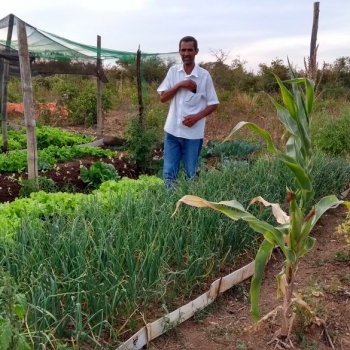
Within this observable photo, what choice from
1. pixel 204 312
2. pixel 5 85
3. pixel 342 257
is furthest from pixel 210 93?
pixel 5 85

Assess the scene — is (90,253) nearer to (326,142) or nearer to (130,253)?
(130,253)

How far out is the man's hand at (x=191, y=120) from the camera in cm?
464

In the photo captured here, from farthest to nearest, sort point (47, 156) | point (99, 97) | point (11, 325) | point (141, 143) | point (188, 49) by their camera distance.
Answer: point (99, 97)
point (47, 156)
point (141, 143)
point (188, 49)
point (11, 325)

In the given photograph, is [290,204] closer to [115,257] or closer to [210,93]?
[115,257]

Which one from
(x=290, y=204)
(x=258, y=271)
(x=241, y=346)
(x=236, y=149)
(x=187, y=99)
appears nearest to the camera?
(x=258, y=271)

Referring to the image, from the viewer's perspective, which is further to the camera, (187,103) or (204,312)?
(187,103)

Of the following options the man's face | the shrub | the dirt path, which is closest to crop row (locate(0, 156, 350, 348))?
the dirt path

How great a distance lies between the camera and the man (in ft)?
15.2

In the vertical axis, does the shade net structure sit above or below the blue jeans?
above

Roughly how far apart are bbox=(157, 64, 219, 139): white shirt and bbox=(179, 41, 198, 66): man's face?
0.32 ft

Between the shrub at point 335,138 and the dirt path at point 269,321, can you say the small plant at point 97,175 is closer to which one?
the dirt path at point 269,321

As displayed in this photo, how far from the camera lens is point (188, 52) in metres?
4.57

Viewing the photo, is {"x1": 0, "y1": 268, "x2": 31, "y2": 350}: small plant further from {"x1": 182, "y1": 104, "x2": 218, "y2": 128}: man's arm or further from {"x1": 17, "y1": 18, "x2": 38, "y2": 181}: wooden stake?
{"x1": 17, "y1": 18, "x2": 38, "y2": 181}: wooden stake

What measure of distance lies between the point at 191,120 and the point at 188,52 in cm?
65
